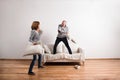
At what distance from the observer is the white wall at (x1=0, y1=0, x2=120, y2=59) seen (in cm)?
782

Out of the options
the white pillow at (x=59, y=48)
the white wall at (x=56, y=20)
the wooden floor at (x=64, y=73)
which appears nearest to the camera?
the wooden floor at (x=64, y=73)

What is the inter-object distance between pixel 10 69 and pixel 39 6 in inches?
106

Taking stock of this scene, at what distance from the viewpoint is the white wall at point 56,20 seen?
7816 millimetres

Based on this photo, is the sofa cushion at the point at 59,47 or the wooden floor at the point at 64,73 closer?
the wooden floor at the point at 64,73

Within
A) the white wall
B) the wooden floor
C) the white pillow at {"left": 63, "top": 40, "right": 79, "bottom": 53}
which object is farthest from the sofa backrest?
the wooden floor

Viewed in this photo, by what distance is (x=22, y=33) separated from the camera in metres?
7.88

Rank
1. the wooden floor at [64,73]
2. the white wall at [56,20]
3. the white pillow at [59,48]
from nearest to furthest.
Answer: the wooden floor at [64,73]
the white pillow at [59,48]
the white wall at [56,20]

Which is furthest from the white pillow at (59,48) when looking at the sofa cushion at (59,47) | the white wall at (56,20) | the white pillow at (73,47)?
the white wall at (56,20)

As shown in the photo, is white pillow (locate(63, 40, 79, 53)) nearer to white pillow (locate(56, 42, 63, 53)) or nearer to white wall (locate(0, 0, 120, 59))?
white pillow (locate(56, 42, 63, 53))

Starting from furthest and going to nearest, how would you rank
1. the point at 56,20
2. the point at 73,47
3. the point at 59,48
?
the point at 56,20 → the point at 73,47 → the point at 59,48

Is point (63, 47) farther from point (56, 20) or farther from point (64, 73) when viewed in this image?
point (64, 73)

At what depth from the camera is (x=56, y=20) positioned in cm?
789

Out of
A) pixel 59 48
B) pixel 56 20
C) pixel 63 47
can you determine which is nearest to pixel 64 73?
pixel 59 48

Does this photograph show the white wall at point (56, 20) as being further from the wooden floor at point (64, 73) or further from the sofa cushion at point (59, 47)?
the wooden floor at point (64, 73)
